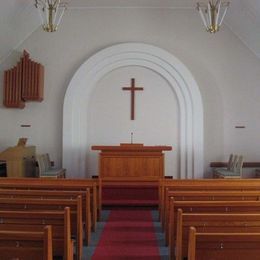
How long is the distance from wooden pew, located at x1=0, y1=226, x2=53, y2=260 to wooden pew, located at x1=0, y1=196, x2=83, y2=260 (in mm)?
1272

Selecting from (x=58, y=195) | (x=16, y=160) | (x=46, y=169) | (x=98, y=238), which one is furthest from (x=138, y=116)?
(x=58, y=195)

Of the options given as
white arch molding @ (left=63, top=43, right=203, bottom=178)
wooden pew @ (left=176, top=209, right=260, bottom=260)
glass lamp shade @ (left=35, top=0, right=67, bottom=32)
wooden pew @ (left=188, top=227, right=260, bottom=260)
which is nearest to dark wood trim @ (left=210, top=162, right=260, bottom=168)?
white arch molding @ (left=63, top=43, right=203, bottom=178)

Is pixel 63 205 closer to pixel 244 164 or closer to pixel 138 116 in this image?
pixel 138 116

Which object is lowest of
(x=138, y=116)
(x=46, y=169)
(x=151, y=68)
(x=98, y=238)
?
(x=98, y=238)

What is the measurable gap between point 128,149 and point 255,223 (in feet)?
15.3

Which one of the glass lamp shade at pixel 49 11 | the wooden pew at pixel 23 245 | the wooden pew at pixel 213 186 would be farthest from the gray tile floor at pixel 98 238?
the glass lamp shade at pixel 49 11

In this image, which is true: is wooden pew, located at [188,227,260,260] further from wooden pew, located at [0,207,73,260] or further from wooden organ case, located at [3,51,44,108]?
wooden organ case, located at [3,51,44,108]

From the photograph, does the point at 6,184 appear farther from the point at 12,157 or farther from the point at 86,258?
the point at 12,157

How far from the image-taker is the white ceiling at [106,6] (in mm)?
8461

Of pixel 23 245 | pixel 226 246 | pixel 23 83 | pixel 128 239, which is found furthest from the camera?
pixel 23 83

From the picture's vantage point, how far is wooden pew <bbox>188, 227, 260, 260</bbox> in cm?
238

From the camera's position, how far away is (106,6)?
9.72 m

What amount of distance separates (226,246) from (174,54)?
7.69m

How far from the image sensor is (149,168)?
25.0 ft
